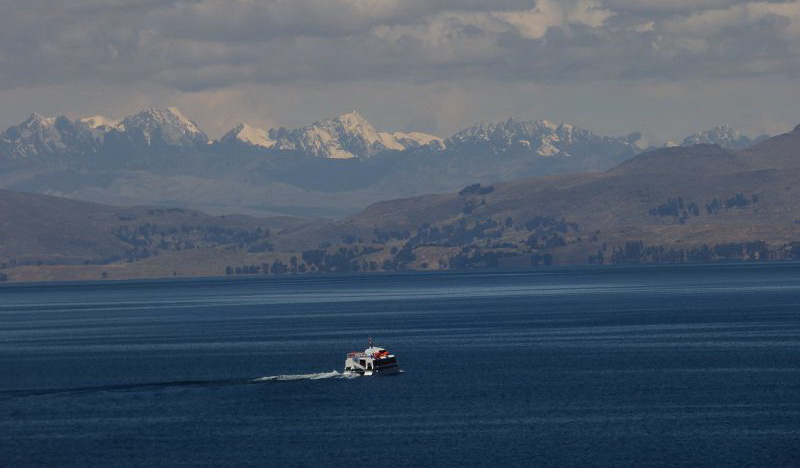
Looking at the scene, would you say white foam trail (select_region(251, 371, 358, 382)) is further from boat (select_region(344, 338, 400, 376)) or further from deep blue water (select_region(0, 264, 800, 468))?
deep blue water (select_region(0, 264, 800, 468))

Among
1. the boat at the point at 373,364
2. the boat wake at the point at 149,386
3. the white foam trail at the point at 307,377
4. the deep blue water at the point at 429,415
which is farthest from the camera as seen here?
the boat at the point at 373,364

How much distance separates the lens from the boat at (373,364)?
18262 cm

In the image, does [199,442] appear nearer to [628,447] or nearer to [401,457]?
[401,457]

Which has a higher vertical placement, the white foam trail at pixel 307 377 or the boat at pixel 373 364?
the boat at pixel 373 364

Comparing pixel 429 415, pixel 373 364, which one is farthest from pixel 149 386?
pixel 429 415

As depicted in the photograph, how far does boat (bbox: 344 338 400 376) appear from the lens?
599 feet

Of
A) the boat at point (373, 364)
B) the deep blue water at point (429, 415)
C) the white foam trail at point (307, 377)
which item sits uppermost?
the boat at point (373, 364)

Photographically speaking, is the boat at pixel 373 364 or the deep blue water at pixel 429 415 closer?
the deep blue water at pixel 429 415

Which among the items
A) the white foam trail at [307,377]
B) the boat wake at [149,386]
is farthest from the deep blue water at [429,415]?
Answer: the white foam trail at [307,377]

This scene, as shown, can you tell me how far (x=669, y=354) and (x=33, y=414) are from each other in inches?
3611

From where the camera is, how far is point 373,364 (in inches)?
7185

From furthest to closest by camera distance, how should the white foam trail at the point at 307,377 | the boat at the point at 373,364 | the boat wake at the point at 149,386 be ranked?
the boat at the point at 373,364
the white foam trail at the point at 307,377
the boat wake at the point at 149,386

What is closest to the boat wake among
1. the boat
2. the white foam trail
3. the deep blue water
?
the white foam trail

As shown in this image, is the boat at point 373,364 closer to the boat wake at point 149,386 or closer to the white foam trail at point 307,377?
the white foam trail at point 307,377
